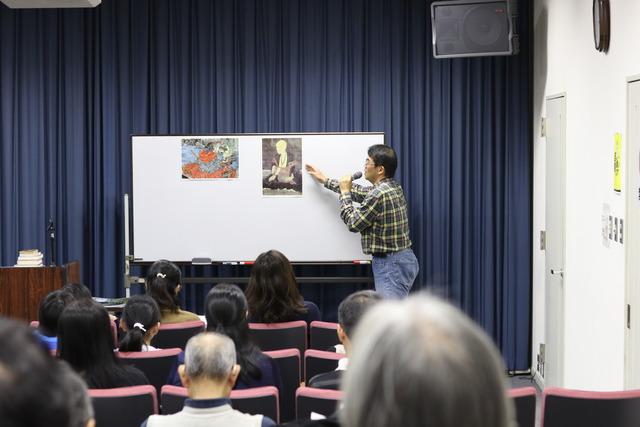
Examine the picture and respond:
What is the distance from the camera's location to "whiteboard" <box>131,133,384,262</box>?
7047 mm

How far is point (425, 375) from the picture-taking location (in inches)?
36.9

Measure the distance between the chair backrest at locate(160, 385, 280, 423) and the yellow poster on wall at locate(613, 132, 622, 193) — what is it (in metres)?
2.24

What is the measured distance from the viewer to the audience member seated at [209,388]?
251cm

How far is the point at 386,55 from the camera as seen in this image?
7203mm

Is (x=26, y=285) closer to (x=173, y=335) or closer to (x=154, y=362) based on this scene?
(x=173, y=335)

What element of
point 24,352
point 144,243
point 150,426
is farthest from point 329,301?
point 24,352

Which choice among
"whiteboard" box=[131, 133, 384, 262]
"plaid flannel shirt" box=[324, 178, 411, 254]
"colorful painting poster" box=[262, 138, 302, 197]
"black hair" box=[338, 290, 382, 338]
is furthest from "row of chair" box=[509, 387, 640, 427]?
"colorful painting poster" box=[262, 138, 302, 197]

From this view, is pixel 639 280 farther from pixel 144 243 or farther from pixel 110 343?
pixel 144 243

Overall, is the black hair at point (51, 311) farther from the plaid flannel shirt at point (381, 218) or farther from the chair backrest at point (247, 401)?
the plaid flannel shirt at point (381, 218)

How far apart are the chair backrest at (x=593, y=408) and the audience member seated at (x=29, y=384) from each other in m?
2.21

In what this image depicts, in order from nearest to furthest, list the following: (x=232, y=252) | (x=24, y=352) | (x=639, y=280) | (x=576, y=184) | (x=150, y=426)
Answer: (x=24, y=352) < (x=150, y=426) < (x=639, y=280) < (x=576, y=184) < (x=232, y=252)

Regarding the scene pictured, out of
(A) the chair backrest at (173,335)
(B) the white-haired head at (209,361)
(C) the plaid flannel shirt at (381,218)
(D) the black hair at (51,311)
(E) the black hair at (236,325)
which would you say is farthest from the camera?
(C) the plaid flannel shirt at (381,218)

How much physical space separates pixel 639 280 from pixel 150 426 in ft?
8.14

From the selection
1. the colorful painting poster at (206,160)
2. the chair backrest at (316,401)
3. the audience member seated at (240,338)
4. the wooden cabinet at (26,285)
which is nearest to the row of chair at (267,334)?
the audience member seated at (240,338)
